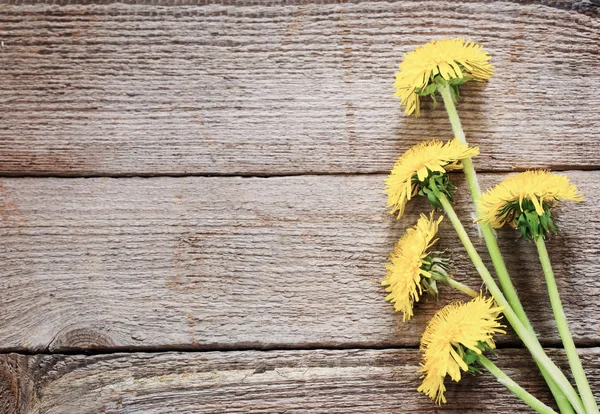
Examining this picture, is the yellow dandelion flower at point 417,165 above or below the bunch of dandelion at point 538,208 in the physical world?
above

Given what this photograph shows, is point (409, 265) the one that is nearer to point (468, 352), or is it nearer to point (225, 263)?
point (468, 352)

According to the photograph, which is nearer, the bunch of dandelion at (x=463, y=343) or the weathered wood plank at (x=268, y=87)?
the bunch of dandelion at (x=463, y=343)

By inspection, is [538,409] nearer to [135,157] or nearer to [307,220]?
[307,220]

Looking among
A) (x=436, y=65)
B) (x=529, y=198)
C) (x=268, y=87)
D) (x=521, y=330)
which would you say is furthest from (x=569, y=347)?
(x=268, y=87)

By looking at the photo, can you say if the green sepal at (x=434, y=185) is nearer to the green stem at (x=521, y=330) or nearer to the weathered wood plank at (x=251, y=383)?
the green stem at (x=521, y=330)

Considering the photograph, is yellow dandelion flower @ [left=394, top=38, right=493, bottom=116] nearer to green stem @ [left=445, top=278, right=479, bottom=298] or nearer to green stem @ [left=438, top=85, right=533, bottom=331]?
green stem @ [left=438, top=85, right=533, bottom=331]

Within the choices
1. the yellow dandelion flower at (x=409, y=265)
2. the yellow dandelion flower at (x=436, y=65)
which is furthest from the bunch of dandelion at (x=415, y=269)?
the yellow dandelion flower at (x=436, y=65)

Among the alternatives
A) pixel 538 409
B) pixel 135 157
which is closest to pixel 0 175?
pixel 135 157

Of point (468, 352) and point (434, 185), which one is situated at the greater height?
point (434, 185)
